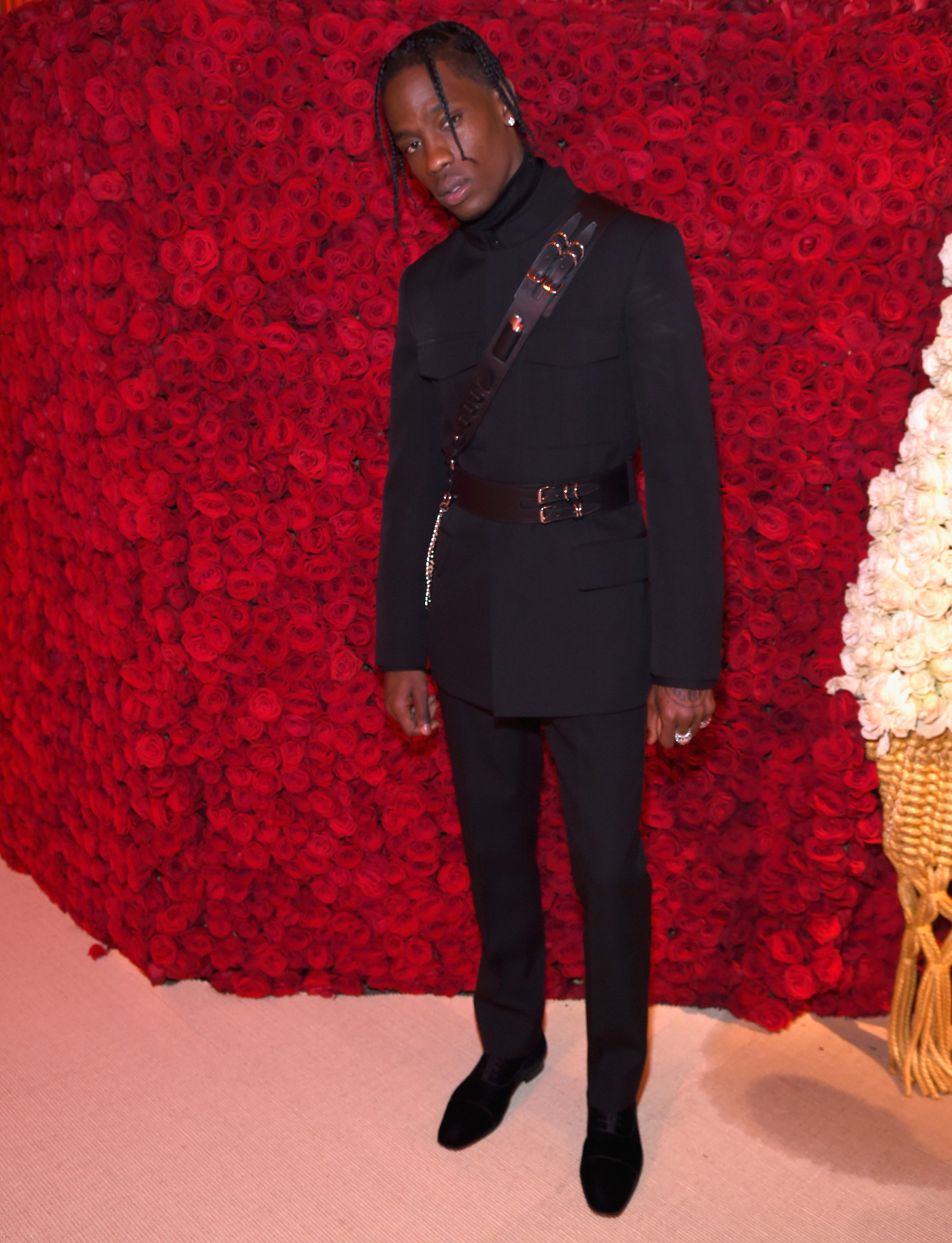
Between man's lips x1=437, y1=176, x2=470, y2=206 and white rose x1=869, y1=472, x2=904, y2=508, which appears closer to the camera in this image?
man's lips x1=437, y1=176, x2=470, y2=206

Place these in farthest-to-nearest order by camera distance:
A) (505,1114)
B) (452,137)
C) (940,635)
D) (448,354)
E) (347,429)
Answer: (347,429)
(505,1114)
(940,635)
(448,354)
(452,137)

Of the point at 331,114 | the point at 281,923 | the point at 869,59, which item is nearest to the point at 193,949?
the point at 281,923

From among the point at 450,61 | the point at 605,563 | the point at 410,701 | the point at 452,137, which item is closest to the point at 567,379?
the point at 605,563

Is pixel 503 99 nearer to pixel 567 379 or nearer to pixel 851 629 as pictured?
pixel 567 379

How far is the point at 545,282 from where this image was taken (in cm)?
158

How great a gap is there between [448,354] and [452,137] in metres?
0.32

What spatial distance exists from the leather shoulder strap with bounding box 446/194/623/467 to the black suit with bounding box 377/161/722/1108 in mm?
17

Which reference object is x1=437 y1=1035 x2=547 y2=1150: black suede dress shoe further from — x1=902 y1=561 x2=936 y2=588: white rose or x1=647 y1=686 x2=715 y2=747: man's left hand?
x1=902 y1=561 x2=936 y2=588: white rose

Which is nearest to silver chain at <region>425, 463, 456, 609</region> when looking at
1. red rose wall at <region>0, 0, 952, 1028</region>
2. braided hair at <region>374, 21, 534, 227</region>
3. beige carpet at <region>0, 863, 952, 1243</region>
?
red rose wall at <region>0, 0, 952, 1028</region>

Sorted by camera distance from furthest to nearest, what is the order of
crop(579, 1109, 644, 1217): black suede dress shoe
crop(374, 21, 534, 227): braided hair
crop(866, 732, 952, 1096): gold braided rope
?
crop(866, 732, 952, 1096): gold braided rope, crop(579, 1109, 644, 1217): black suede dress shoe, crop(374, 21, 534, 227): braided hair

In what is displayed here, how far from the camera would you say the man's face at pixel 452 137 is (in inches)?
61.3

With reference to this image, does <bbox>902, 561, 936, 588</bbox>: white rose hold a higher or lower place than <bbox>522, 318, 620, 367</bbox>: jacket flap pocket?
lower

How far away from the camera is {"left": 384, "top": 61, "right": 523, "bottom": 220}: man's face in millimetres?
1557

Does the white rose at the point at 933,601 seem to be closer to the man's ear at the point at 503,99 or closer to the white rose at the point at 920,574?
the white rose at the point at 920,574
